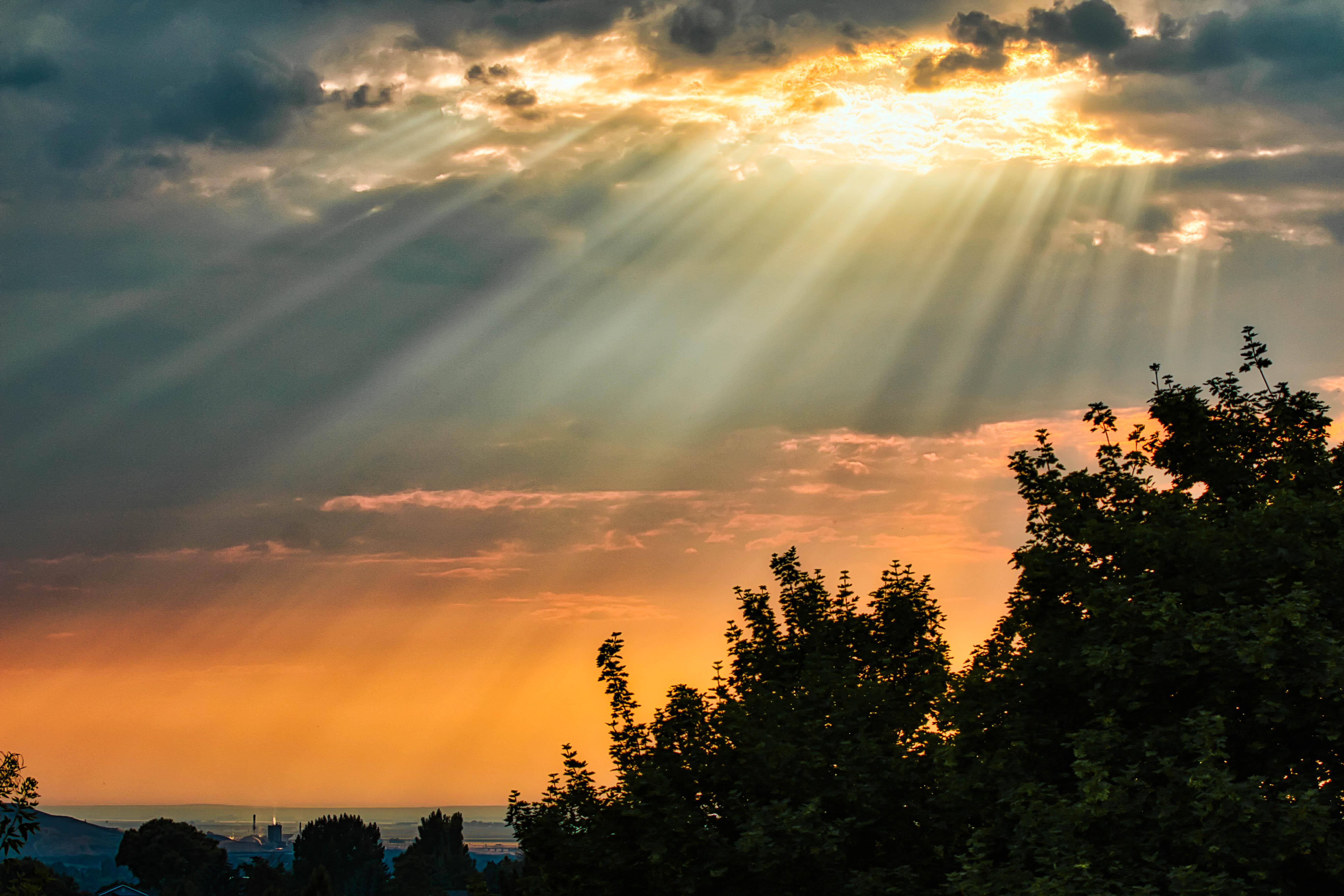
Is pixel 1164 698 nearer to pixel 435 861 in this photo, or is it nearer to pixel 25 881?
pixel 25 881

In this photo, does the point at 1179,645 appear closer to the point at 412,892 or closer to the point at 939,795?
the point at 939,795

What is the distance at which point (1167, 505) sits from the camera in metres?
25.5

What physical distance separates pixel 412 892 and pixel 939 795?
10898 cm

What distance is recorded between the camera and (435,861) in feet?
468

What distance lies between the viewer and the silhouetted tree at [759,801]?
82.6 ft

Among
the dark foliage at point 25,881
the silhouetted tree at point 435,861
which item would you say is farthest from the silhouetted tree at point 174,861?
the dark foliage at point 25,881

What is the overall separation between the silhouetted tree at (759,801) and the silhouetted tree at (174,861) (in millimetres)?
112957

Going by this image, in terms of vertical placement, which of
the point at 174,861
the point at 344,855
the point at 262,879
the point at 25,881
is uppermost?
the point at 25,881

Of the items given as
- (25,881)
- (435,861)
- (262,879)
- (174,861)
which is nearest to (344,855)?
(435,861)

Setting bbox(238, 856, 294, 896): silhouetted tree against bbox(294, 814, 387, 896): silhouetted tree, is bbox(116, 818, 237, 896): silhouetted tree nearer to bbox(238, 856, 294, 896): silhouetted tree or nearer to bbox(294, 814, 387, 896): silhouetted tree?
bbox(238, 856, 294, 896): silhouetted tree

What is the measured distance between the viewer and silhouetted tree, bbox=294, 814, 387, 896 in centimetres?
14888

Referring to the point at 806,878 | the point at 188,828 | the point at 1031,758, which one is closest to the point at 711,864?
the point at 806,878

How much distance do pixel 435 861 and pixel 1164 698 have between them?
13138 centimetres

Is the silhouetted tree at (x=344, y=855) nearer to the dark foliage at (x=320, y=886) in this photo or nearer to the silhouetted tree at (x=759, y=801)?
the dark foliage at (x=320, y=886)
